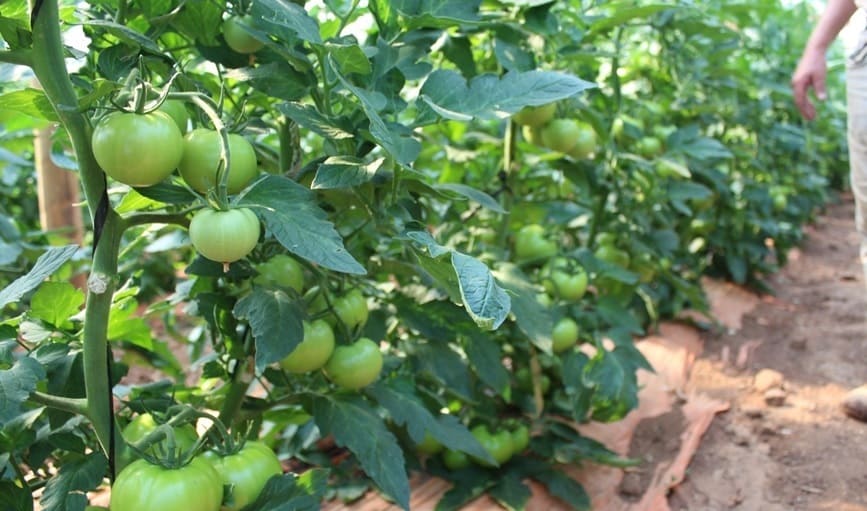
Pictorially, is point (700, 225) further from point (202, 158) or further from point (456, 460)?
point (202, 158)

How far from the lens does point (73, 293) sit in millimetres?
1103

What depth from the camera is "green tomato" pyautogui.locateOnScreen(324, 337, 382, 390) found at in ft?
3.96

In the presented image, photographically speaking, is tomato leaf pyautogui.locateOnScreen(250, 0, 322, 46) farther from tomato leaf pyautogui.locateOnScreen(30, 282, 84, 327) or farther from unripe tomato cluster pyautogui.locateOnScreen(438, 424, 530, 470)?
unripe tomato cluster pyautogui.locateOnScreen(438, 424, 530, 470)

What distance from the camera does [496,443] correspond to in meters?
1.83

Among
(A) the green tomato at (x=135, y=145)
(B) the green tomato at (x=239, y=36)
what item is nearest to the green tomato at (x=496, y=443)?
(B) the green tomato at (x=239, y=36)

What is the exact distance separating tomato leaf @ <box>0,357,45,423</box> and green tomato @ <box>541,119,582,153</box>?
3.67 feet

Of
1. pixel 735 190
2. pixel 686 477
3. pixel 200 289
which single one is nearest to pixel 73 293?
pixel 200 289

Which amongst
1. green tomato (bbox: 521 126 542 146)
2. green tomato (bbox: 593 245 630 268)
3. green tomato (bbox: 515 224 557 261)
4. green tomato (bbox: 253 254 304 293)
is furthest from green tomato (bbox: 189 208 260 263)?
green tomato (bbox: 593 245 630 268)

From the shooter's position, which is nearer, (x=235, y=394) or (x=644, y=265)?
(x=235, y=394)

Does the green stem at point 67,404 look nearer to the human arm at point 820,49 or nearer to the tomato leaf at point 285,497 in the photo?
the tomato leaf at point 285,497

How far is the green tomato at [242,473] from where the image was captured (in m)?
1.02

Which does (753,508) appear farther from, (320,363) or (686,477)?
(320,363)

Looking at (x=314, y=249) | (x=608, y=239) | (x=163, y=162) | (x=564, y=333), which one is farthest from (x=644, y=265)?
(x=163, y=162)

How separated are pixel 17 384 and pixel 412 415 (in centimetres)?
65
